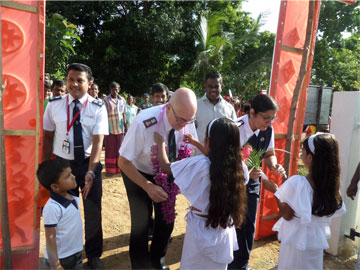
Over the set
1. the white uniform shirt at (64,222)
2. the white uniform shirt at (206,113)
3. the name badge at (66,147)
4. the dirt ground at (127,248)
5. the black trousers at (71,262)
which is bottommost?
the dirt ground at (127,248)

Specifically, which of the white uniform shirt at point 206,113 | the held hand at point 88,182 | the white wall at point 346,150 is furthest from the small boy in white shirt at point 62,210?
the white wall at point 346,150

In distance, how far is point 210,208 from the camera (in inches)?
75.0

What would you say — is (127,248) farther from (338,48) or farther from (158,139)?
(338,48)

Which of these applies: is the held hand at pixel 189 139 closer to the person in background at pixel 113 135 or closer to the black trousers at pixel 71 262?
the black trousers at pixel 71 262

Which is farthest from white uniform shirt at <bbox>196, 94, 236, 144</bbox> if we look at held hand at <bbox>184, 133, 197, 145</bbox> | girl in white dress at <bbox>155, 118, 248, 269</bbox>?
girl in white dress at <bbox>155, 118, 248, 269</bbox>

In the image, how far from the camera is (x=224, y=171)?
73.0 inches

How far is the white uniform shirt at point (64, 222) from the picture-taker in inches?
85.1

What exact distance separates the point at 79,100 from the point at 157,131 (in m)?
1.01

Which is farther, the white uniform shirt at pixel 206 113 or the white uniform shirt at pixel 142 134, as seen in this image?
the white uniform shirt at pixel 206 113

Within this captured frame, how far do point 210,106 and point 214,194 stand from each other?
2344mm

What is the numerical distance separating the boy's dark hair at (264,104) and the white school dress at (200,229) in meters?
0.80

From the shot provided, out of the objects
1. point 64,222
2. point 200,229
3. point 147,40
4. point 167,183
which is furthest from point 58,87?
point 147,40

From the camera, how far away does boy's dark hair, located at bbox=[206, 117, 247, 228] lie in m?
1.86

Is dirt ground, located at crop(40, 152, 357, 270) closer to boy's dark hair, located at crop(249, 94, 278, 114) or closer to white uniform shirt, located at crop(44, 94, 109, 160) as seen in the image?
white uniform shirt, located at crop(44, 94, 109, 160)
